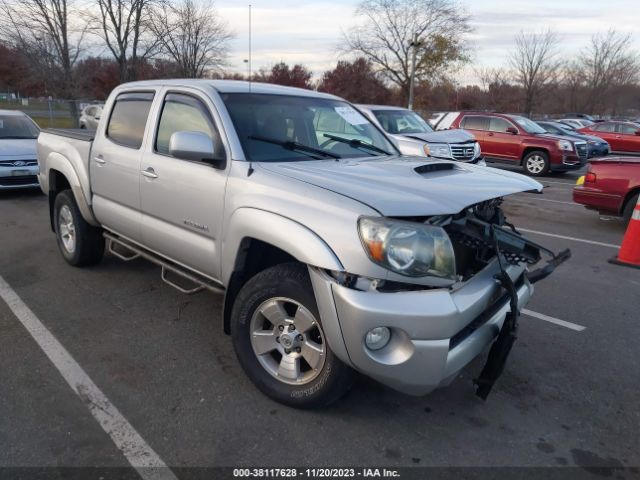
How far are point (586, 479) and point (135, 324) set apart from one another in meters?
3.29

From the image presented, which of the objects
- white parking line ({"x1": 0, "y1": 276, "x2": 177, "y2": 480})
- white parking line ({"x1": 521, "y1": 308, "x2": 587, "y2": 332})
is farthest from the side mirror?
white parking line ({"x1": 521, "y1": 308, "x2": 587, "y2": 332})

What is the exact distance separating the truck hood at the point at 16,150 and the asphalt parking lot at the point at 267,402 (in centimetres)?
549

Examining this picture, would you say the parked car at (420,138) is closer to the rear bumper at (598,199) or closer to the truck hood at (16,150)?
the rear bumper at (598,199)

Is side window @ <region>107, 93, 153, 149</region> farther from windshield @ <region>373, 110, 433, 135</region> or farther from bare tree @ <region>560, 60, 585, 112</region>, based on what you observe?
bare tree @ <region>560, 60, 585, 112</region>

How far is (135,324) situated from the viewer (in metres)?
4.07

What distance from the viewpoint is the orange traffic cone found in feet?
19.5

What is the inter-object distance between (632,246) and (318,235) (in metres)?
5.14

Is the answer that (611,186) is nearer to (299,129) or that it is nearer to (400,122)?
(400,122)

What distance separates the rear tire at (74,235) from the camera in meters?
5.11

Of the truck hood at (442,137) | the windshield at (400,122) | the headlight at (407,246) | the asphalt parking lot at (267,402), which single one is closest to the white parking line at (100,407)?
the asphalt parking lot at (267,402)

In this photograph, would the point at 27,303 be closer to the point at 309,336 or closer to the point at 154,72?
the point at 309,336

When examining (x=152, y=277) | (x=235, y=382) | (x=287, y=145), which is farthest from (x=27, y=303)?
(x=287, y=145)

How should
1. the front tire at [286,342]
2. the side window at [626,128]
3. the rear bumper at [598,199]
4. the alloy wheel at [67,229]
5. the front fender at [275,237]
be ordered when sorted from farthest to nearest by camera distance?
the side window at [626,128], the rear bumper at [598,199], the alloy wheel at [67,229], the front tire at [286,342], the front fender at [275,237]

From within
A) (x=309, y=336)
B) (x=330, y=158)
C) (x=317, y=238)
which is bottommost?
(x=309, y=336)
